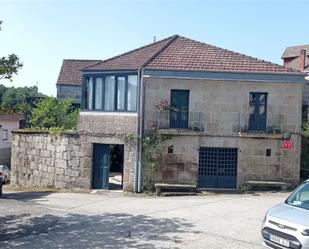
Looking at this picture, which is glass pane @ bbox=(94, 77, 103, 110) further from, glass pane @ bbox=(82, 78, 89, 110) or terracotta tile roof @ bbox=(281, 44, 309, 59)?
terracotta tile roof @ bbox=(281, 44, 309, 59)

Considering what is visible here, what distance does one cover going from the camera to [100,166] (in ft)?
65.0

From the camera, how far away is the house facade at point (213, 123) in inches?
746

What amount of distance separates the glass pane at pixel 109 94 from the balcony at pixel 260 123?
582cm

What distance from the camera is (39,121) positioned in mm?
30250

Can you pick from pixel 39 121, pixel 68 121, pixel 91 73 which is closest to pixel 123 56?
pixel 91 73

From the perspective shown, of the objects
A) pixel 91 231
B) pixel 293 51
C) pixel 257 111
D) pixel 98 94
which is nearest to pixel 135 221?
pixel 91 231

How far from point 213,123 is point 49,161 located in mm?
8362

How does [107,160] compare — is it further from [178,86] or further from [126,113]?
[178,86]

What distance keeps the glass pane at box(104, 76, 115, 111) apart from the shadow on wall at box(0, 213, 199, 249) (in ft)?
22.5

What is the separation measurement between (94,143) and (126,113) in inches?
83.1

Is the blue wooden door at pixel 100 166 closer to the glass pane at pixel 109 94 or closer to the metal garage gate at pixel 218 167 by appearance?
the glass pane at pixel 109 94

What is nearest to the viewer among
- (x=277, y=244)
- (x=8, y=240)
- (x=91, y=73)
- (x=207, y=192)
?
(x=277, y=244)

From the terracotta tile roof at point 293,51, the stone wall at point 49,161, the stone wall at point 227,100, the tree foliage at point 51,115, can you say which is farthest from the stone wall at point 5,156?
the terracotta tile roof at point 293,51

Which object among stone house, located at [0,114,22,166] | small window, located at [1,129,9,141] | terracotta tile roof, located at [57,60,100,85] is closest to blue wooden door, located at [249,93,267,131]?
terracotta tile roof, located at [57,60,100,85]
